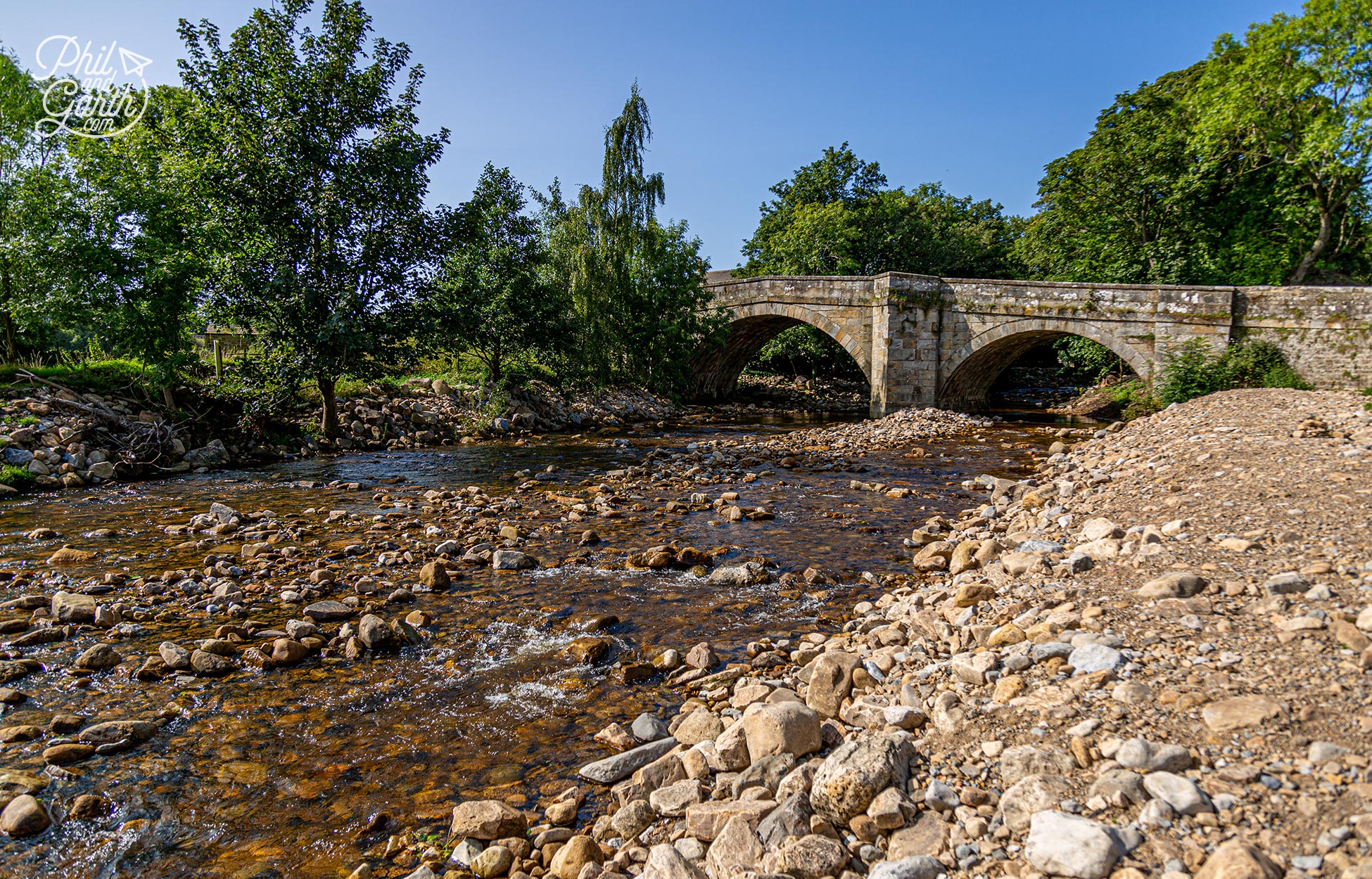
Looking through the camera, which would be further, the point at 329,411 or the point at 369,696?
the point at 329,411

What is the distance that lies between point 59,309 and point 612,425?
13.0m

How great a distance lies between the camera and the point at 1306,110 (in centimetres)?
1898

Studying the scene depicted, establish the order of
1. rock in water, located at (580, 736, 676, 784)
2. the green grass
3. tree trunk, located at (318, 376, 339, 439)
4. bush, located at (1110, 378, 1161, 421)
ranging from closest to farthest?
rock in water, located at (580, 736, 676, 784)
the green grass
tree trunk, located at (318, 376, 339, 439)
bush, located at (1110, 378, 1161, 421)

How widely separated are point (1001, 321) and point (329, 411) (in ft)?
63.9

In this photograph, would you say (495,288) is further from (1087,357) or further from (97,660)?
(1087,357)

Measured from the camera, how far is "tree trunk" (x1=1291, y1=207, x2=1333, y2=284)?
63.7 ft

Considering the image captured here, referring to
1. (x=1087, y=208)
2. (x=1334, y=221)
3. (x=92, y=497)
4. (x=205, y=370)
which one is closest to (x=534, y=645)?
(x=92, y=497)

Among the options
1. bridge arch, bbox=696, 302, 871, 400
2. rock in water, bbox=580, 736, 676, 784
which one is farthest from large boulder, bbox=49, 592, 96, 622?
bridge arch, bbox=696, 302, 871, 400

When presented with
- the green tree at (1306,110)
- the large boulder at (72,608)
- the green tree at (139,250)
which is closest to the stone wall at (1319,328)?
the green tree at (1306,110)

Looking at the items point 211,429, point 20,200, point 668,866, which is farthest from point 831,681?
point 20,200

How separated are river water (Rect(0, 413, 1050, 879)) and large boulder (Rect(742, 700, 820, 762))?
3.33 ft

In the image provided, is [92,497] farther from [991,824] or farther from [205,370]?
[991,824]

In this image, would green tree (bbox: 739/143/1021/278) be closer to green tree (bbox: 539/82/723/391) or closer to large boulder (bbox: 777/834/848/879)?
green tree (bbox: 539/82/723/391)

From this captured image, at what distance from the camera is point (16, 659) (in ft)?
14.8
